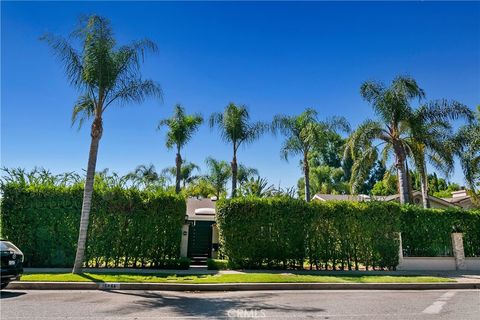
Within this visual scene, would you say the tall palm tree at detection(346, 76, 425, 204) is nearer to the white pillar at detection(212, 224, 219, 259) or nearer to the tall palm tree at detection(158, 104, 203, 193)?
the white pillar at detection(212, 224, 219, 259)

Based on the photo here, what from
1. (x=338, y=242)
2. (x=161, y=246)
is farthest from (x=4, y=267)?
(x=338, y=242)

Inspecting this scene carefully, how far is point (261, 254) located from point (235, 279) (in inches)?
148

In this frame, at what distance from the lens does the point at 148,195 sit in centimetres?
1473

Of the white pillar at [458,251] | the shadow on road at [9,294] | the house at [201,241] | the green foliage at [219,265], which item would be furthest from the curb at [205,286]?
the house at [201,241]

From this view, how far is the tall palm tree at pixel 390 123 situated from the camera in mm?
17906

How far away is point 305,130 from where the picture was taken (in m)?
22.1

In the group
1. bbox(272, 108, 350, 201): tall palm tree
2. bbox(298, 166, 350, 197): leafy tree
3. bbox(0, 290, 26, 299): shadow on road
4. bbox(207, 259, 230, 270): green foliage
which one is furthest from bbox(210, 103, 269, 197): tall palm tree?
bbox(298, 166, 350, 197): leafy tree

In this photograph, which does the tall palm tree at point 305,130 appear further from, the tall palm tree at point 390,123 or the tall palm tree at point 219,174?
the tall palm tree at point 219,174

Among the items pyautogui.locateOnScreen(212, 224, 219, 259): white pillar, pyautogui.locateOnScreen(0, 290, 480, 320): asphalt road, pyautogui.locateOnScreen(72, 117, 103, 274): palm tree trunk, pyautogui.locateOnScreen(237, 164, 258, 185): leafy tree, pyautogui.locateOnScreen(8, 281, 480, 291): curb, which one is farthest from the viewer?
pyautogui.locateOnScreen(237, 164, 258, 185): leafy tree

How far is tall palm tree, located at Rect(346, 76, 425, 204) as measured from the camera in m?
17.9

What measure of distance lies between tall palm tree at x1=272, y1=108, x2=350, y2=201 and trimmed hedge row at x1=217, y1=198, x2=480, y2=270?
21.1 ft

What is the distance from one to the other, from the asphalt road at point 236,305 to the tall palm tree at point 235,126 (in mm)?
Answer: 13039

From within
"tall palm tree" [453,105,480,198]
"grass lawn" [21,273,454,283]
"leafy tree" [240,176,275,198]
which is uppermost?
"tall palm tree" [453,105,480,198]

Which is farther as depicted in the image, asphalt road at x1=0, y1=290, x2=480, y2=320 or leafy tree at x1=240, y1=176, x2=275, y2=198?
leafy tree at x1=240, y1=176, x2=275, y2=198
